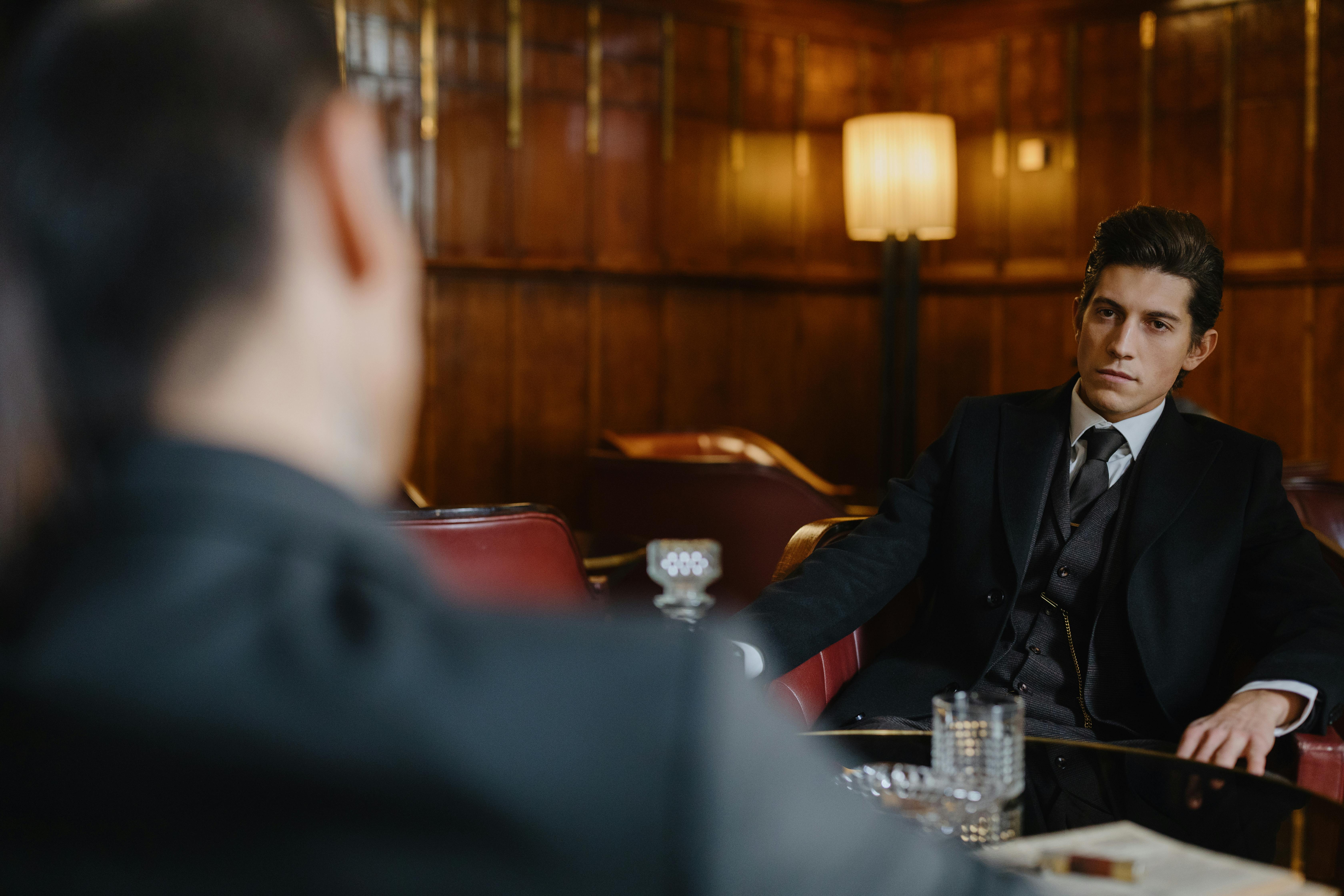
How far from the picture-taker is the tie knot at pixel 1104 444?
2.26 metres

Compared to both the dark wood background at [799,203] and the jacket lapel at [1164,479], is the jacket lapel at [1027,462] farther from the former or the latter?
the dark wood background at [799,203]

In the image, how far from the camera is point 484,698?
418mm

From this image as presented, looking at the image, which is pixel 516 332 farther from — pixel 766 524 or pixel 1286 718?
pixel 1286 718

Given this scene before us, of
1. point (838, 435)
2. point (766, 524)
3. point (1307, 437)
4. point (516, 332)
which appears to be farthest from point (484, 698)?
point (838, 435)

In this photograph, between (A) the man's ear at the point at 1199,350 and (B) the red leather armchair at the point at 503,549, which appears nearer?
(A) the man's ear at the point at 1199,350

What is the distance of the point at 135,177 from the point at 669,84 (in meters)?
6.72

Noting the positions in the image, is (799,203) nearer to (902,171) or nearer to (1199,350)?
(902,171)

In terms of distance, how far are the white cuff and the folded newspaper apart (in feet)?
2.54

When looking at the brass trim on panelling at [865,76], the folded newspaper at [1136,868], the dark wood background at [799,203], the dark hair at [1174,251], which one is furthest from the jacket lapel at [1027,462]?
the brass trim on panelling at [865,76]

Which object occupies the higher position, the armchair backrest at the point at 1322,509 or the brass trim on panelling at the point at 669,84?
the brass trim on panelling at the point at 669,84

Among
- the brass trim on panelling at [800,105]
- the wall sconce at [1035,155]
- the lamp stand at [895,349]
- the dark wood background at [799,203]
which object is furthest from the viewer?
the brass trim on panelling at [800,105]

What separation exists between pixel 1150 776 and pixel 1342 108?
5.68 meters

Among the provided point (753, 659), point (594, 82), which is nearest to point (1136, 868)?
point (753, 659)

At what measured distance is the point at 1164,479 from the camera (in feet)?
7.14
